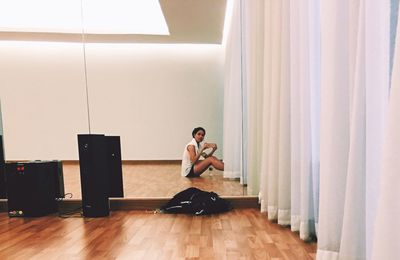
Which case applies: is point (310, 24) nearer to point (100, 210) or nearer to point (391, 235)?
point (391, 235)

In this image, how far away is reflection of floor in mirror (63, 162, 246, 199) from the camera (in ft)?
9.94

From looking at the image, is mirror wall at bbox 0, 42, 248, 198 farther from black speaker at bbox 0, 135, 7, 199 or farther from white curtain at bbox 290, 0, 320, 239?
white curtain at bbox 290, 0, 320, 239

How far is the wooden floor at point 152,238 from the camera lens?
1.76 m

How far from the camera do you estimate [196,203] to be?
2.64 metres

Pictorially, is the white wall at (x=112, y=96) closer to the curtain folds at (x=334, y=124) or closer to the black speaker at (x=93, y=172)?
the black speaker at (x=93, y=172)

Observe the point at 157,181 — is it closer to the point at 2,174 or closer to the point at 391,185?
the point at 2,174

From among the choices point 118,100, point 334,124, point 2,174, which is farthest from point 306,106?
point 2,174

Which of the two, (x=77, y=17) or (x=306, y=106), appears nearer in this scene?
(x=306, y=106)

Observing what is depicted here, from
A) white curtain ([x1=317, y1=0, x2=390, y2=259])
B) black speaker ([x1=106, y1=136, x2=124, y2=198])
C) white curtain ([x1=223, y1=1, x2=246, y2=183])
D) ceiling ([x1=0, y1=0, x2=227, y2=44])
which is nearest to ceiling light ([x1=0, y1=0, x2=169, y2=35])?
ceiling ([x1=0, y1=0, x2=227, y2=44])

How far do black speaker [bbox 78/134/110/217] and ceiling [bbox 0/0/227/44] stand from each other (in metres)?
1.15

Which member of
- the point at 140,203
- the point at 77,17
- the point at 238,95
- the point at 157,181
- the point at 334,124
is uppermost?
the point at 77,17

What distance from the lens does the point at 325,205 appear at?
4.64 feet

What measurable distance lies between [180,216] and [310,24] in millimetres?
1777

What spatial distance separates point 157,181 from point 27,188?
1.20 m
